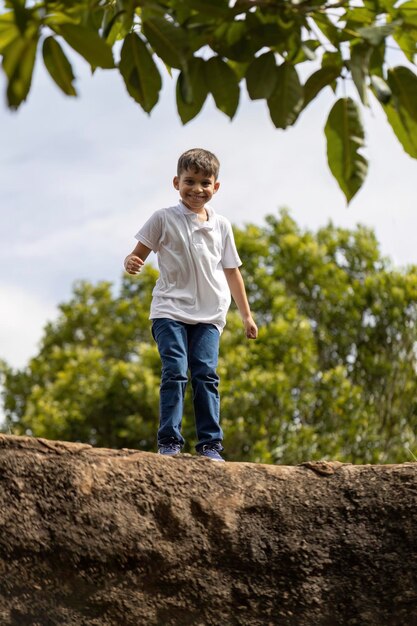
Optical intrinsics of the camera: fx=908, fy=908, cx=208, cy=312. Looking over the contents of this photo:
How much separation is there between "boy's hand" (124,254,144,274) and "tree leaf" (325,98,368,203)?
8.86 feet

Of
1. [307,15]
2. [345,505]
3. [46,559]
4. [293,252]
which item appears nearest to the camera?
[307,15]

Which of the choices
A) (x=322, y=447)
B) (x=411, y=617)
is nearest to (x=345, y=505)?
(x=411, y=617)

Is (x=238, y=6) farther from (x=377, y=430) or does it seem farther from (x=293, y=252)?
(x=293, y=252)

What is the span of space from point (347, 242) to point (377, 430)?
14.9 feet

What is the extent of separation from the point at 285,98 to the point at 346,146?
21 centimetres

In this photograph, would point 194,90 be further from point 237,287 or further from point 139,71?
point 237,287

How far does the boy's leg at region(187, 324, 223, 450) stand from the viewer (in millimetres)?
5195

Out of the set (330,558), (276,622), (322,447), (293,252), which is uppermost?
(293,252)

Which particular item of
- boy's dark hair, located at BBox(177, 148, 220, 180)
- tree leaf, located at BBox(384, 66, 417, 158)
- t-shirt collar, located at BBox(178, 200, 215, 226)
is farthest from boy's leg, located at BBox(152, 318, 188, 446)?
tree leaf, located at BBox(384, 66, 417, 158)

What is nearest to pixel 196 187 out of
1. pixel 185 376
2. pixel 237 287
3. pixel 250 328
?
pixel 237 287

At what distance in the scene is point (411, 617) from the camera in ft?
13.7

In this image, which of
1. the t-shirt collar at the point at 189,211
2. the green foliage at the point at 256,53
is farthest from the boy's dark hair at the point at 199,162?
the green foliage at the point at 256,53

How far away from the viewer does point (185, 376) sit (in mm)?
5203

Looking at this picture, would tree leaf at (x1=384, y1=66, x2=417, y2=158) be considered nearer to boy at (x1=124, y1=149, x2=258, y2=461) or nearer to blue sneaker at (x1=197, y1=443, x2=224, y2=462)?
boy at (x1=124, y1=149, x2=258, y2=461)
